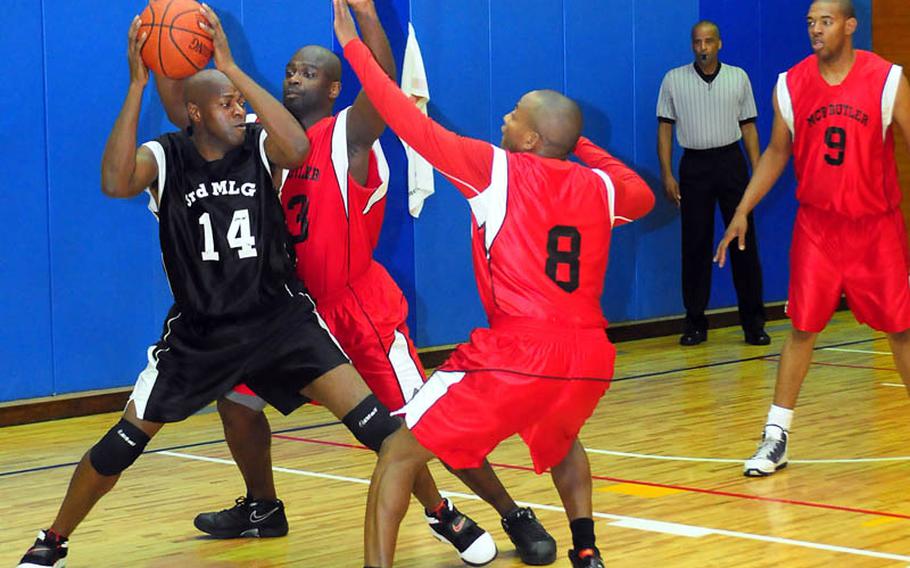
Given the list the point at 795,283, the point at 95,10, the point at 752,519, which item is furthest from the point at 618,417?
the point at 95,10

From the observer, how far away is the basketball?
407cm

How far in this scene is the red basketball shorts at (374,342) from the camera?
4488 millimetres

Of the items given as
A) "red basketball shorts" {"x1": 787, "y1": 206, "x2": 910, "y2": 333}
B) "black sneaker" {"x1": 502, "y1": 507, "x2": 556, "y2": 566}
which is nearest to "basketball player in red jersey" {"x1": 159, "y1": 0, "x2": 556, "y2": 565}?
"black sneaker" {"x1": 502, "y1": 507, "x2": 556, "y2": 566}

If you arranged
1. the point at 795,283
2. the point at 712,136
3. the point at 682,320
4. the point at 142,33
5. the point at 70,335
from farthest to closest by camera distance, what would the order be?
the point at 682,320 → the point at 712,136 → the point at 70,335 → the point at 795,283 → the point at 142,33

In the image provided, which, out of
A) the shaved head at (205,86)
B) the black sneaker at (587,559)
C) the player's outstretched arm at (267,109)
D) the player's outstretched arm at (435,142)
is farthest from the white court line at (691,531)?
the shaved head at (205,86)

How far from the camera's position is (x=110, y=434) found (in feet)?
13.6

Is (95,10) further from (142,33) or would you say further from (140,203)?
(142,33)

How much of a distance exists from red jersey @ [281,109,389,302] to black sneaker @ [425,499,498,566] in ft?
2.55

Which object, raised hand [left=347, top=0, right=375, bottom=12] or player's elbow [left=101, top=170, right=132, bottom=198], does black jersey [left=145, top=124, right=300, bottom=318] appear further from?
raised hand [left=347, top=0, right=375, bottom=12]

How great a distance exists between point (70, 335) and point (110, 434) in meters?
3.40

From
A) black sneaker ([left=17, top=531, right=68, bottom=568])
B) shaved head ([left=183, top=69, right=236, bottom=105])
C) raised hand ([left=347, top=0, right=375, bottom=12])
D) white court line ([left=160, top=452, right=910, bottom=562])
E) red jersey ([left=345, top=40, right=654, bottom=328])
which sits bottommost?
white court line ([left=160, top=452, right=910, bottom=562])

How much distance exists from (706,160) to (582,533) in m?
5.86

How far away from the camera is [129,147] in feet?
13.0

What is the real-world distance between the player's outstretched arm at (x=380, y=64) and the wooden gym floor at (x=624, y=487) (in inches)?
49.7
